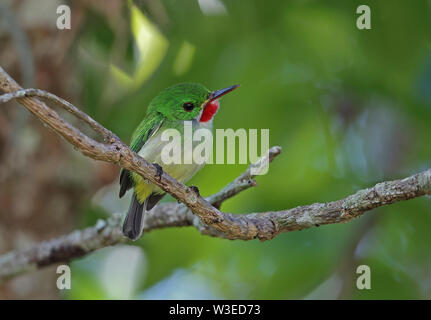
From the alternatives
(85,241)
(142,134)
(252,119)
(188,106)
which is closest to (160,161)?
(142,134)

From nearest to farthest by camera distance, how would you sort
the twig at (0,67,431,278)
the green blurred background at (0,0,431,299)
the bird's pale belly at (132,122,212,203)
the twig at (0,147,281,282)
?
the twig at (0,67,431,278), the bird's pale belly at (132,122,212,203), the twig at (0,147,281,282), the green blurred background at (0,0,431,299)

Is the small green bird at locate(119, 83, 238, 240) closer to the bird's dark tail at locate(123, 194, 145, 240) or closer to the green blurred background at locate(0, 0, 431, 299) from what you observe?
the bird's dark tail at locate(123, 194, 145, 240)

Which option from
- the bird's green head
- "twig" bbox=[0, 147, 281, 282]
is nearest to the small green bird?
the bird's green head

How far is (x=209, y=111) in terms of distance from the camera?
105 inches

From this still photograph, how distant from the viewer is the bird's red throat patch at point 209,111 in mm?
2650

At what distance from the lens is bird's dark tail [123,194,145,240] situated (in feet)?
8.56

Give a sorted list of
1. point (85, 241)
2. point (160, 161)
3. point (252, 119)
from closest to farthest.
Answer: point (160, 161)
point (85, 241)
point (252, 119)

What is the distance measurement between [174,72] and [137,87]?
0.74 ft

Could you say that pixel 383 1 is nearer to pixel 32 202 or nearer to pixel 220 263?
pixel 220 263

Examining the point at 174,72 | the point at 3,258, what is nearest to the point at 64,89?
the point at 174,72

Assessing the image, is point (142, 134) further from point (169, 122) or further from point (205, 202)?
point (205, 202)

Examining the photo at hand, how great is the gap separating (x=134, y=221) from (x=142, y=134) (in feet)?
1.32

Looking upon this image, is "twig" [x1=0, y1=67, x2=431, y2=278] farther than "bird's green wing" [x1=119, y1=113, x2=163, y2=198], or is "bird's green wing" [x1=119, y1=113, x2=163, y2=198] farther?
"bird's green wing" [x1=119, y1=113, x2=163, y2=198]

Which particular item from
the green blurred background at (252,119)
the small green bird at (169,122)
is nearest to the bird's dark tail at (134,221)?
the small green bird at (169,122)
